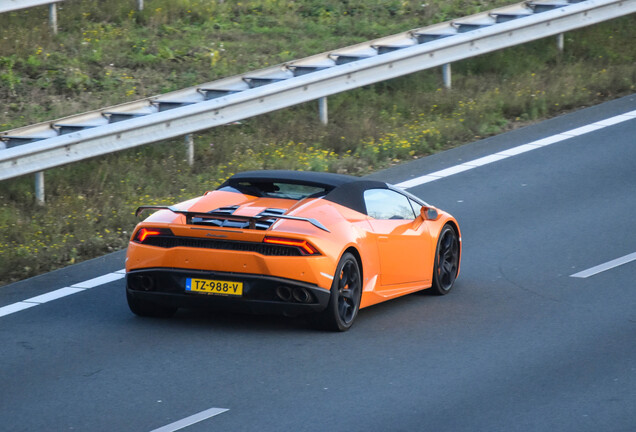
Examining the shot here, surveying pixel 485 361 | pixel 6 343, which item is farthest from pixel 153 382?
pixel 485 361

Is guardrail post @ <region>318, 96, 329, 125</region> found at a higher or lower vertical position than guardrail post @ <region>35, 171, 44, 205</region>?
higher

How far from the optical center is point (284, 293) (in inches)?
384

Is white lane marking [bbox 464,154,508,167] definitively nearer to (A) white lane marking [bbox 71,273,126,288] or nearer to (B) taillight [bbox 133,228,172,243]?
(A) white lane marking [bbox 71,273,126,288]

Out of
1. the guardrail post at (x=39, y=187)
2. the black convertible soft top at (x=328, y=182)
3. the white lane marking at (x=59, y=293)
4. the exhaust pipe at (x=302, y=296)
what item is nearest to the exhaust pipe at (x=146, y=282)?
the exhaust pipe at (x=302, y=296)

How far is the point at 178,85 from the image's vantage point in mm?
18516

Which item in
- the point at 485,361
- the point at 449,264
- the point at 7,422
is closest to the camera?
the point at 7,422

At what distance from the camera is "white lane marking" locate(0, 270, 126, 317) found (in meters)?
11.0

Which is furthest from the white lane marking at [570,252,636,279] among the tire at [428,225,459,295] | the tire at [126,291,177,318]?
the tire at [126,291,177,318]

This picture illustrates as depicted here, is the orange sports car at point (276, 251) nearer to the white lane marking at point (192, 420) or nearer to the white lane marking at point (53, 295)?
the white lane marking at point (53, 295)

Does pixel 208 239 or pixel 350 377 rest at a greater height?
pixel 208 239

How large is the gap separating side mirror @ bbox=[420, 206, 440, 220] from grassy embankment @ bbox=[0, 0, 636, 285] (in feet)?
12.0

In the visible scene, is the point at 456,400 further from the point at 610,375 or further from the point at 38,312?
the point at 38,312

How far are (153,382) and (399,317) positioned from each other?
2836 millimetres

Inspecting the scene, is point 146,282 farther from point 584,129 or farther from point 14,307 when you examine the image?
point 584,129
